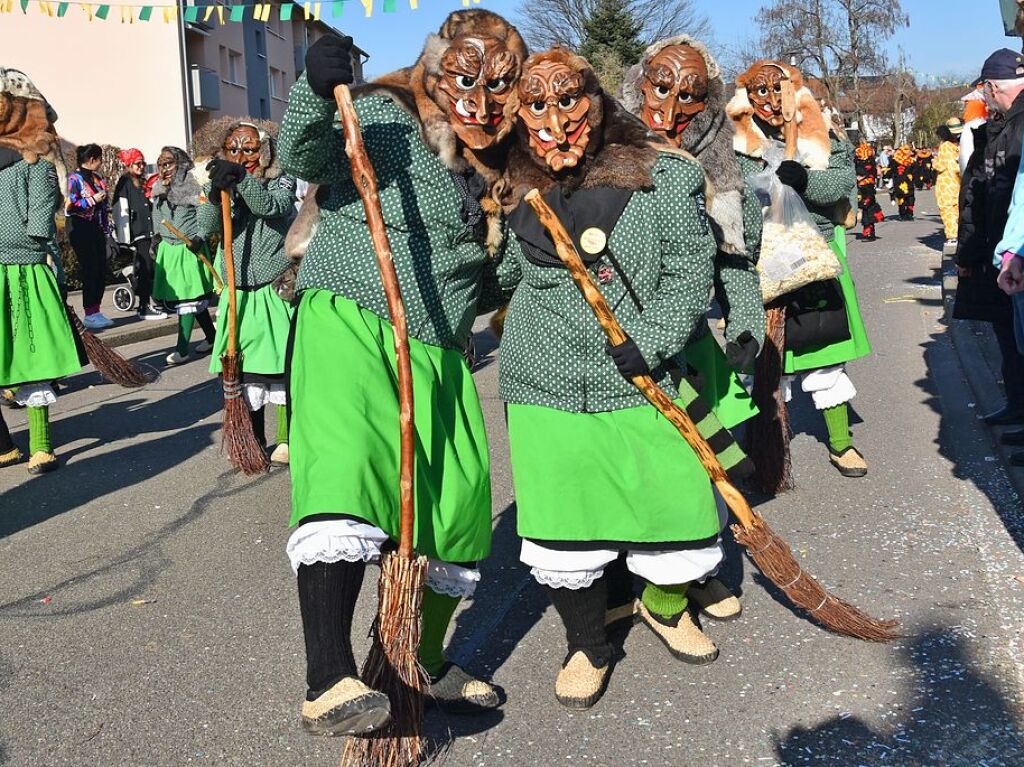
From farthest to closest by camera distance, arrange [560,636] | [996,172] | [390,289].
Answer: [996,172] < [560,636] < [390,289]

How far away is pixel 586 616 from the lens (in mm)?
3510

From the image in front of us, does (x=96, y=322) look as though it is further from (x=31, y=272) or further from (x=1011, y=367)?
(x=1011, y=367)

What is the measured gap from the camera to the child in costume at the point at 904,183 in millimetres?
27797

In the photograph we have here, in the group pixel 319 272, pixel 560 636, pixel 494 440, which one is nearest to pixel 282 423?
pixel 494 440

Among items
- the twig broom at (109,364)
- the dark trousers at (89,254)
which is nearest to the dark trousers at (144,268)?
the dark trousers at (89,254)

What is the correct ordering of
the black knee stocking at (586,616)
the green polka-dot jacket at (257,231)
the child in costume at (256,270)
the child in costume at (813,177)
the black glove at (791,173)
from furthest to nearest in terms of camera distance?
1. the child in costume at (256,270)
2. the green polka-dot jacket at (257,231)
3. the child in costume at (813,177)
4. the black glove at (791,173)
5. the black knee stocking at (586,616)

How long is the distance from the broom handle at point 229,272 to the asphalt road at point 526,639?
0.76m

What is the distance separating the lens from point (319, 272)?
3123mm

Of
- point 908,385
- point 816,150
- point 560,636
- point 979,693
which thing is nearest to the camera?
point 979,693

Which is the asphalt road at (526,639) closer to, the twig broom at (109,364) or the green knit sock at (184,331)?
the twig broom at (109,364)

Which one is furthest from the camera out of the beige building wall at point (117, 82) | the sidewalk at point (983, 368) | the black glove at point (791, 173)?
the beige building wall at point (117, 82)

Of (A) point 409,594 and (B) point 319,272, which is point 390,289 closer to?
(B) point 319,272

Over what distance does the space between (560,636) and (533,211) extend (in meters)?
1.50

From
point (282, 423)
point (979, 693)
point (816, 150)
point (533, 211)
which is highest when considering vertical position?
point (816, 150)
